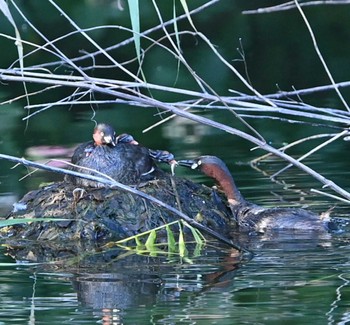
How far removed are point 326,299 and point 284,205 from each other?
274 cm

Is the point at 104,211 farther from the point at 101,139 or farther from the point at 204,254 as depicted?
the point at 204,254

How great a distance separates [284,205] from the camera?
27.1 ft

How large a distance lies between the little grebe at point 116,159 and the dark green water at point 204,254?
2.29 ft

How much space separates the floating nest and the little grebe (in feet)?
0.41

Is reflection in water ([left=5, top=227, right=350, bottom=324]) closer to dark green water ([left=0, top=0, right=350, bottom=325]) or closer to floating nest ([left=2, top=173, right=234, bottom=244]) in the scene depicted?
dark green water ([left=0, top=0, right=350, bottom=325])

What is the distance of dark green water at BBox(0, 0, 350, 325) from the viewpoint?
5445 mm

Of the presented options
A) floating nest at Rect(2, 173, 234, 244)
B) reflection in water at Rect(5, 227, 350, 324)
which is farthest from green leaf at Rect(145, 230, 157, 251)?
floating nest at Rect(2, 173, 234, 244)

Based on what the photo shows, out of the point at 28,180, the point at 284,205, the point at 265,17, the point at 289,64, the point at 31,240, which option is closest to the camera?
the point at 31,240

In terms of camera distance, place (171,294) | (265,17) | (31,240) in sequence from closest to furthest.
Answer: (171,294)
(31,240)
(265,17)

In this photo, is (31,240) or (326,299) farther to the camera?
(31,240)

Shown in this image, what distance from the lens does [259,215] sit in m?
7.91

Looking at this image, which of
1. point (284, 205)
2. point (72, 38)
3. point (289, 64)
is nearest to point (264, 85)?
point (289, 64)

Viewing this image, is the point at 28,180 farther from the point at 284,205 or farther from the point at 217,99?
the point at 217,99

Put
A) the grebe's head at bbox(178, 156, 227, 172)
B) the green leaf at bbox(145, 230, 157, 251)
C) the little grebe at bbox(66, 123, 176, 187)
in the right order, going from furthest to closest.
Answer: the grebe's head at bbox(178, 156, 227, 172) → the little grebe at bbox(66, 123, 176, 187) → the green leaf at bbox(145, 230, 157, 251)
